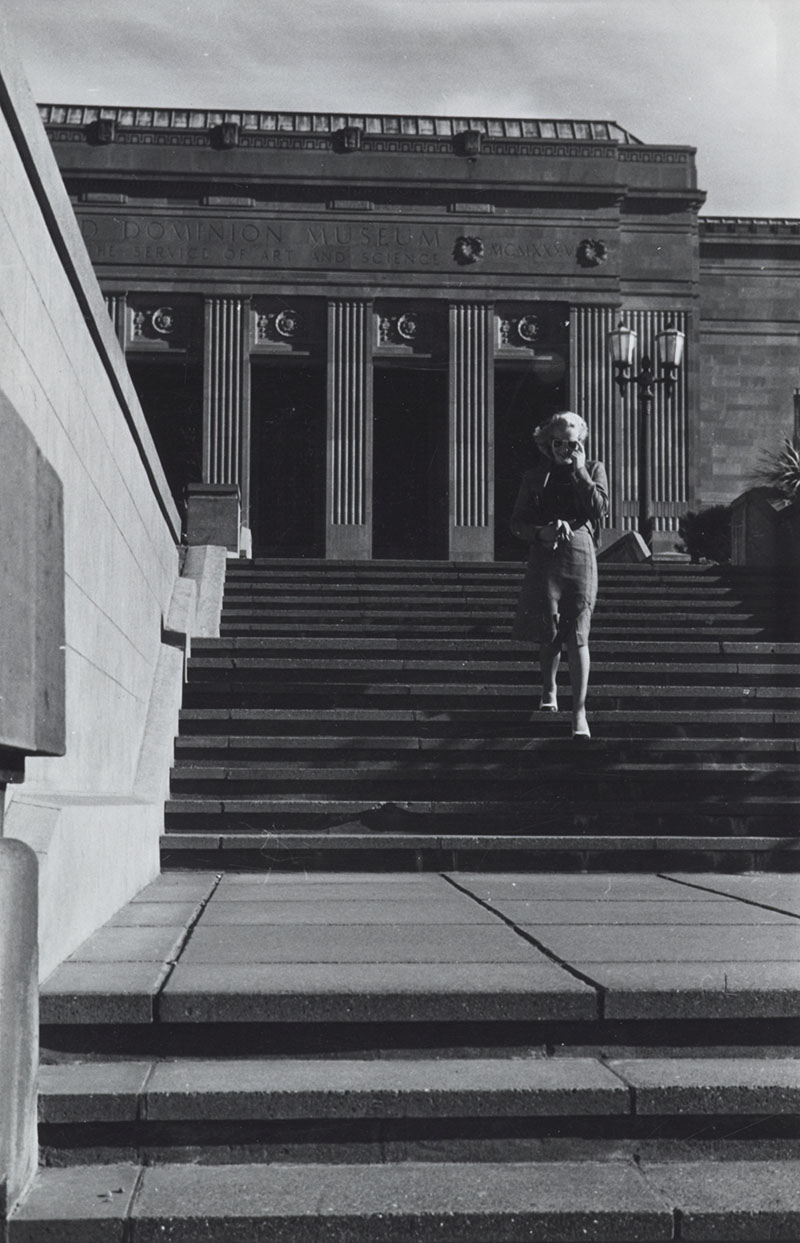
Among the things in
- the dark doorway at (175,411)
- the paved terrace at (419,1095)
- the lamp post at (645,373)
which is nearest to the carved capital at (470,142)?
the dark doorway at (175,411)

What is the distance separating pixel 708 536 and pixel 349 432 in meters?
8.30

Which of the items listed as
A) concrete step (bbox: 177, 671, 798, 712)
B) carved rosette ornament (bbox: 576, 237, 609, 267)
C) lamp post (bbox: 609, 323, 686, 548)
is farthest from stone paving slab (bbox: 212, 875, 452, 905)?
carved rosette ornament (bbox: 576, 237, 609, 267)

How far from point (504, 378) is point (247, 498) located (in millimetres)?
6163

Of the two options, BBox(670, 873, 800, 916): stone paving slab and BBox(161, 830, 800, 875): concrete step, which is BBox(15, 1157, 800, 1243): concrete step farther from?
BBox(161, 830, 800, 875): concrete step

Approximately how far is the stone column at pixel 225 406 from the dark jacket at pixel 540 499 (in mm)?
19215

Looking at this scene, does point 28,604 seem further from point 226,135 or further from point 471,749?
point 226,135

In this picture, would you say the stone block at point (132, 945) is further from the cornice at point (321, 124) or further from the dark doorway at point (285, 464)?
the cornice at point (321, 124)

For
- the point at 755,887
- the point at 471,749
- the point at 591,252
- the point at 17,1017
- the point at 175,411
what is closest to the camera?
the point at 17,1017

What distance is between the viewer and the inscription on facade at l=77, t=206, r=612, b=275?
92.4 feet

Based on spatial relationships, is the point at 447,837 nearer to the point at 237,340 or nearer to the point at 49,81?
the point at 49,81

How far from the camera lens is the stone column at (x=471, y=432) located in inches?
1103

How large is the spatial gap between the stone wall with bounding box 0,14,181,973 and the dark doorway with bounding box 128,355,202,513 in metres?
20.3

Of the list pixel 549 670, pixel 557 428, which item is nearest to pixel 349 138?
pixel 557 428

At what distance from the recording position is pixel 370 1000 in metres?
3.54
